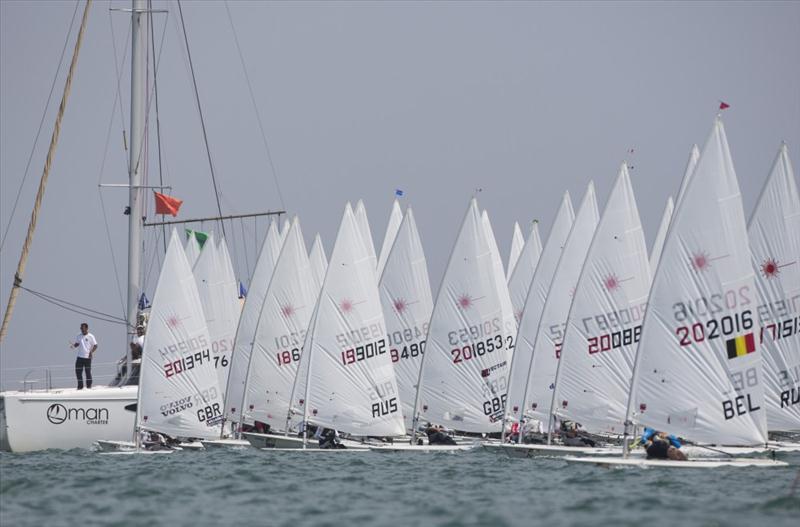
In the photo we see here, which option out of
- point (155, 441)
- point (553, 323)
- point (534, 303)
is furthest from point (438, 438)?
point (155, 441)

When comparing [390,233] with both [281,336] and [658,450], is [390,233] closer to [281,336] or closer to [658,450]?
[281,336]

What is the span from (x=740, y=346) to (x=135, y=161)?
20.3 metres

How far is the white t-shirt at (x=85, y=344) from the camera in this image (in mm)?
40656

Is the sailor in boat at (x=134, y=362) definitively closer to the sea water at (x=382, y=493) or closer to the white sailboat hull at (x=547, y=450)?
the sea water at (x=382, y=493)

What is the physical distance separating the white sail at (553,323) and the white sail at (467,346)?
141 centimetres

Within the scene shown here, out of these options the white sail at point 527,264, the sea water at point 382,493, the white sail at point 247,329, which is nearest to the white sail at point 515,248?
the white sail at point 527,264

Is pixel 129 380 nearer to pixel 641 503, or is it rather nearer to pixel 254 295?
pixel 254 295

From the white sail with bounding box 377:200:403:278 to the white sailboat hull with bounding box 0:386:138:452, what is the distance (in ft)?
47.5

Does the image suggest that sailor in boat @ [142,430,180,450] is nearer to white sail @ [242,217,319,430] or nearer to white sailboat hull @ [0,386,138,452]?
white sailboat hull @ [0,386,138,452]

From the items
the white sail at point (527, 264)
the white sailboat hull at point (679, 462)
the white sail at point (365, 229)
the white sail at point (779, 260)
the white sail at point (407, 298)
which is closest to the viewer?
the white sailboat hull at point (679, 462)

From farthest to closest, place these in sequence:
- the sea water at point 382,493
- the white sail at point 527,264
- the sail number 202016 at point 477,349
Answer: the white sail at point 527,264
the sail number 202016 at point 477,349
the sea water at point 382,493

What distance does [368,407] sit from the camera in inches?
1532

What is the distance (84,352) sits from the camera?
134 feet

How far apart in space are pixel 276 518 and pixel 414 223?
19755 millimetres
